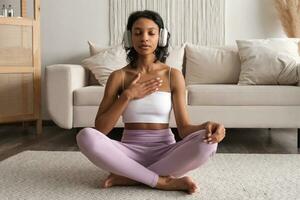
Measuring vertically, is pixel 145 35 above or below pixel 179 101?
above

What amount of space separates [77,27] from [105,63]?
0.79m

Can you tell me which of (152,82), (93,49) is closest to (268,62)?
(93,49)

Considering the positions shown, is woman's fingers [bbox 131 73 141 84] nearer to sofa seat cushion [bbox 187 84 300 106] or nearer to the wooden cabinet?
sofa seat cushion [bbox 187 84 300 106]

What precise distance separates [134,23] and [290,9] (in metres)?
2.42

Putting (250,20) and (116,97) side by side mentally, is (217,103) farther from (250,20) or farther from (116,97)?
(250,20)

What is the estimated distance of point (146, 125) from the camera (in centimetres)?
189

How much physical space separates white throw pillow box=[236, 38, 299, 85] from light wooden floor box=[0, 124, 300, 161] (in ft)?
1.54

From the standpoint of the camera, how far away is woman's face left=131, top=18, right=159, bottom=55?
180cm

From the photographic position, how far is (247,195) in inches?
69.6

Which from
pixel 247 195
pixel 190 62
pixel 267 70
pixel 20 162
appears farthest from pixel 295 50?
pixel 20 162

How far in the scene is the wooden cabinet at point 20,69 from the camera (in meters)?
3.43

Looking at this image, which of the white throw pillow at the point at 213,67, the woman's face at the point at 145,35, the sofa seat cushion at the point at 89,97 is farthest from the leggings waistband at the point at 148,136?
the white throw pillow at the point at 213,67

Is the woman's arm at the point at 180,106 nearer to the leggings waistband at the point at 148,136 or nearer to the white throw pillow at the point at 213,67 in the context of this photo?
the leggings waistband at the point at 148,136

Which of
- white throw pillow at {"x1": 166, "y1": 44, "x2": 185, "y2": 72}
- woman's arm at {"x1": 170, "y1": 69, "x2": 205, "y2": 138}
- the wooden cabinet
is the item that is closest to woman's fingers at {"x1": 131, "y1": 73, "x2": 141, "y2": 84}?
woman's arm at {"x1": 170, "y1": 69, "x2": 205, "y2": 138}
